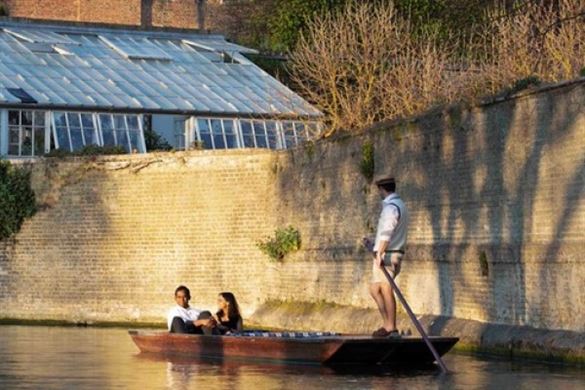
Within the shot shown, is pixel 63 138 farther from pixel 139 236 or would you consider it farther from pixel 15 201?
pixel 139 236

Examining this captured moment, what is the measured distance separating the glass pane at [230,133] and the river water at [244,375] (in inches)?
1047

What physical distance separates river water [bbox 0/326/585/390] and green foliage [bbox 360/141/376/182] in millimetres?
6156

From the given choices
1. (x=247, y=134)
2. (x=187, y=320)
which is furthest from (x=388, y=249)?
(x=247, y=134)

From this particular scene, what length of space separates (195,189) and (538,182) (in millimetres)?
13796

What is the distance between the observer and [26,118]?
4788 centimetres

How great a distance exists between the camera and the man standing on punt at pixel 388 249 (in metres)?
21.2

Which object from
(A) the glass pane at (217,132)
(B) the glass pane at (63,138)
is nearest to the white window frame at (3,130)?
(B) the glass pane at (63,138)

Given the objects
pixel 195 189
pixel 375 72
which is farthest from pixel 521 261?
pixel 375 72

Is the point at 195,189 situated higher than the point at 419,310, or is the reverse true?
the point at 195,189

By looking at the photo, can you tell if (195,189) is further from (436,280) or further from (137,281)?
(436,280)

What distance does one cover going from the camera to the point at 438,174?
88.8ft

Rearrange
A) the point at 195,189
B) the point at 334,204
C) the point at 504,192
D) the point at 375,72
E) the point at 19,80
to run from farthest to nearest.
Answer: the point at 19,80 < the point at 375,72 < the point at 195,189 < the point at 334,204 < the point at 504,192

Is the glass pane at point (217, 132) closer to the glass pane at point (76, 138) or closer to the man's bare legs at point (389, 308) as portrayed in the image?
the glass pane at point (76, 138)

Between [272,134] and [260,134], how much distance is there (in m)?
0.47
